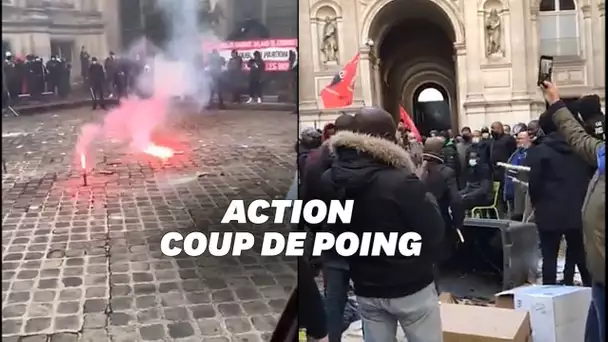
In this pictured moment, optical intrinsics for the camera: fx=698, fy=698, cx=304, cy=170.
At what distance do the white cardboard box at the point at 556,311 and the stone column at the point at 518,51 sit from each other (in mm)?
1656

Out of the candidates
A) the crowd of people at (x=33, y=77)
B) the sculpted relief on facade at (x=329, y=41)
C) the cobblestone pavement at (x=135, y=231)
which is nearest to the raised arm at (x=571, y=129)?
the cobblestone pavement at (x=135, y=231)

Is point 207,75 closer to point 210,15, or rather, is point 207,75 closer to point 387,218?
point 210,15

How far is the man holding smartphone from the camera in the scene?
1.75 meters

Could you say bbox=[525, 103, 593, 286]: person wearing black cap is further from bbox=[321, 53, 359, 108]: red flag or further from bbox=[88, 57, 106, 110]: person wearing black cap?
bbox=[88, 57, 106, 110]: person wearing black cap

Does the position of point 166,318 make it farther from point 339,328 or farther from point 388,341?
point 339,328

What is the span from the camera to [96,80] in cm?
160

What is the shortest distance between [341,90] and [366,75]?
474mm

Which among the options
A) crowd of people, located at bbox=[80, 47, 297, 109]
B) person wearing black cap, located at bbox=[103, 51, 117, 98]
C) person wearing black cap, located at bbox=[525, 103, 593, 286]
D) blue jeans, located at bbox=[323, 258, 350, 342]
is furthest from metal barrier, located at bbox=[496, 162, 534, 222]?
person wearing black cap, located at bbox=[103, 51, 117, 98]

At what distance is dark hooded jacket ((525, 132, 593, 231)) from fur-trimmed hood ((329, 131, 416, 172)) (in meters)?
1.21

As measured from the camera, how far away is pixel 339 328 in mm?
2410

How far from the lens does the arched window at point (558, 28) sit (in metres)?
3.71

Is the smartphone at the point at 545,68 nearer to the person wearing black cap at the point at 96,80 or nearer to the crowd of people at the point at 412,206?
the crowd of people at the point at 412,206

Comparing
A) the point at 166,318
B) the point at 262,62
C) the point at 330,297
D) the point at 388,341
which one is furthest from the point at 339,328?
the point at 262,62

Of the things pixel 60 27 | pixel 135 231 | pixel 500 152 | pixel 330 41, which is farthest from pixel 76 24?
pixel 500 152
